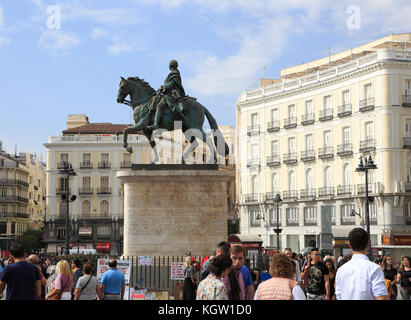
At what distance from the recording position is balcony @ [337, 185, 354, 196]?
192 ft

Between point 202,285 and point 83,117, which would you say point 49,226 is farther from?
point 202,285

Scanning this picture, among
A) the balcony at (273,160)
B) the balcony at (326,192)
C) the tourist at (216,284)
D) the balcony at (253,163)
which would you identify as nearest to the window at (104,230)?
the balcony at (253,163)

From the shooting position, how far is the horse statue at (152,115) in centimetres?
2359

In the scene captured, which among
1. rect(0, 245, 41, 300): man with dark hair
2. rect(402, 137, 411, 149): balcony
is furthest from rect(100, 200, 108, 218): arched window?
rect(0, 245, 41, 300): man with dark hair

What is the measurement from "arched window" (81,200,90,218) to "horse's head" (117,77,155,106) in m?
56.9

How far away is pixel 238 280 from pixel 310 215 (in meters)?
53.9

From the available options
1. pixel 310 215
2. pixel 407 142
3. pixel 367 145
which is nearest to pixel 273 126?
pixel 310 215

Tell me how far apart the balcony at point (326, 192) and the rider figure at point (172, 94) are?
125ft

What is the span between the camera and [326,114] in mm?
62062

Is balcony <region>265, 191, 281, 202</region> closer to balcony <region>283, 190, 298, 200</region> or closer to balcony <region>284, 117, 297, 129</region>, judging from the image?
balcony <region>283, 190, 298, 200</region>

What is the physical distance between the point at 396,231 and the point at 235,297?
47763mm

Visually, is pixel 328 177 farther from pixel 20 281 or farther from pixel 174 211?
pixel 20 281

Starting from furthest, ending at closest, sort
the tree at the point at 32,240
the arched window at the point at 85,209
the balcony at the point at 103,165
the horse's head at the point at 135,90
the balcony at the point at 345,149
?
the tree at the point at 32,240 → the balcony at the point at 103,165 → the arched window at the point at 85,209 → the balcony at the point at 345,149 → the horse's head at the point at 135,90

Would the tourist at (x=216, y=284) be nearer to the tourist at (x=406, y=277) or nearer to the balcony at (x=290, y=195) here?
the tourist at (x=406, y=277)
